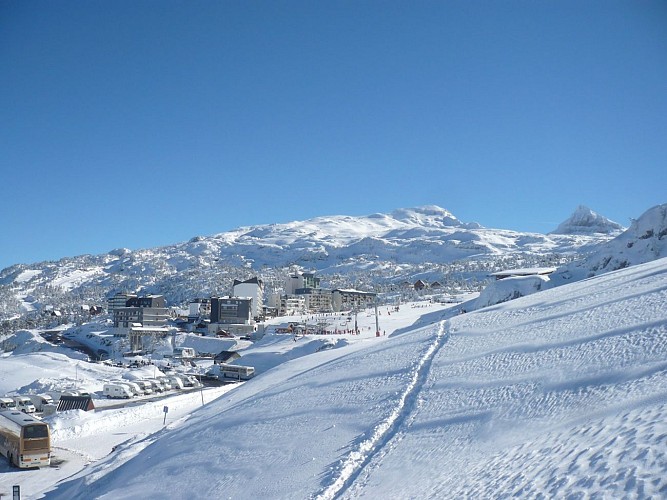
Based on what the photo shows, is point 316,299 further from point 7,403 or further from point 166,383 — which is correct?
point 7,403

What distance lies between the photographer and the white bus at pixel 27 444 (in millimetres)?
19578

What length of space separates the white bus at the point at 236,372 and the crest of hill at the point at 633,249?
2766 centimetres

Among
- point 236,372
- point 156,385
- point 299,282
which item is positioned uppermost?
point 299,282

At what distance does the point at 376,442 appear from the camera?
10.1 m

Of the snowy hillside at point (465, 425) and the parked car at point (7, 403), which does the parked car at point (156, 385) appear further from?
the snowy hillside at point (465, 425)

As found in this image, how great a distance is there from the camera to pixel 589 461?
20.7 feet

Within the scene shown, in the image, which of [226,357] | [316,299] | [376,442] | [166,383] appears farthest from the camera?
[316,299]

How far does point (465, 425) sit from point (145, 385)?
3596 cm

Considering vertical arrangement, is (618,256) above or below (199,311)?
above

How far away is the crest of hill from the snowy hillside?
699 inches

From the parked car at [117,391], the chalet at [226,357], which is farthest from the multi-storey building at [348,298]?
the parked car at [117,391]

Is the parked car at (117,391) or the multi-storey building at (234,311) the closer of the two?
the parked car at (117,391)

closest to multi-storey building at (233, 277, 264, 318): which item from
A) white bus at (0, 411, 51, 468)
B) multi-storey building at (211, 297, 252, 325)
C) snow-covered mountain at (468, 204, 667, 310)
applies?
multi-storey building at (211, 297, 252, 325)

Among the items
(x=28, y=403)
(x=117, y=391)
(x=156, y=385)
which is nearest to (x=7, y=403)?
(x=28, y=403)
